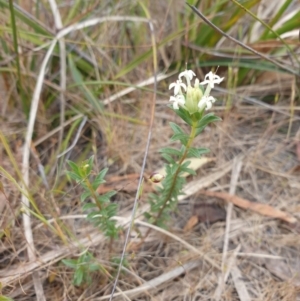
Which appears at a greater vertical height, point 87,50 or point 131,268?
point 87,50

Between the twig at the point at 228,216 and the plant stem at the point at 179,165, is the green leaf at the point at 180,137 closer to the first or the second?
the plant stem at the point at 179,165

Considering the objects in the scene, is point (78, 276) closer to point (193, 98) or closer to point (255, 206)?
point (193, 98)

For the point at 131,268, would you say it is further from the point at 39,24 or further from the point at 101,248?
the point at 39,24

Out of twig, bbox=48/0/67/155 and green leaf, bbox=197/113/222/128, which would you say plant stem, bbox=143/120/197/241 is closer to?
green leaf, bbox=197/113/222/128

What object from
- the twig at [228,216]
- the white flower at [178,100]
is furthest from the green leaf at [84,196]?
the twig at [228,216]

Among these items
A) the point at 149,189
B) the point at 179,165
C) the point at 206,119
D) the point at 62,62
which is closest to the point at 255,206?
the point at 149,189

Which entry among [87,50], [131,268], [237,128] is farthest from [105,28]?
[131,268]
